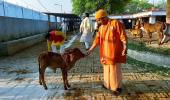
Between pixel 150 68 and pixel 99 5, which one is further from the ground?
pixel 99 5

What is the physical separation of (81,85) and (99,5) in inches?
2115

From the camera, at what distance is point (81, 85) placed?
9.31 m

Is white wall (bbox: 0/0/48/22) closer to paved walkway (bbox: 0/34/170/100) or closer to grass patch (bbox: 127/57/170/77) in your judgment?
paved walkway (bbox: 0/34/170/100)

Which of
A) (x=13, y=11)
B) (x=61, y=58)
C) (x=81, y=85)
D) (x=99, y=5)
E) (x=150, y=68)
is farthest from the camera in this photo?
(x=99, y=5)

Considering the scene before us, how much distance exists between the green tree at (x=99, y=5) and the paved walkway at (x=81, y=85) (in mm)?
49729

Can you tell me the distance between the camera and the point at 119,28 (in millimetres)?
Answer: 8117

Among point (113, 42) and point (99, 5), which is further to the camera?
point (99, 5)

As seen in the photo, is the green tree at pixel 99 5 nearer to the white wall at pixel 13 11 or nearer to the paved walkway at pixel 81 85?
the white wall at pixel 13 11

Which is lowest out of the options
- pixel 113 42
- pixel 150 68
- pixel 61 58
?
pixel 150 68

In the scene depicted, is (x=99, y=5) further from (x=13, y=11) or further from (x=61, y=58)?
(x=61, y=58)

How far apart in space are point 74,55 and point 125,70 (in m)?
3.44

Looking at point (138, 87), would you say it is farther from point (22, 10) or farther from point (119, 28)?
point (22, 10)

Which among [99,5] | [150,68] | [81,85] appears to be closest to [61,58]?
[81,85]

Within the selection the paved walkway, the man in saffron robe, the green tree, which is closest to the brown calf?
the paved walkway
